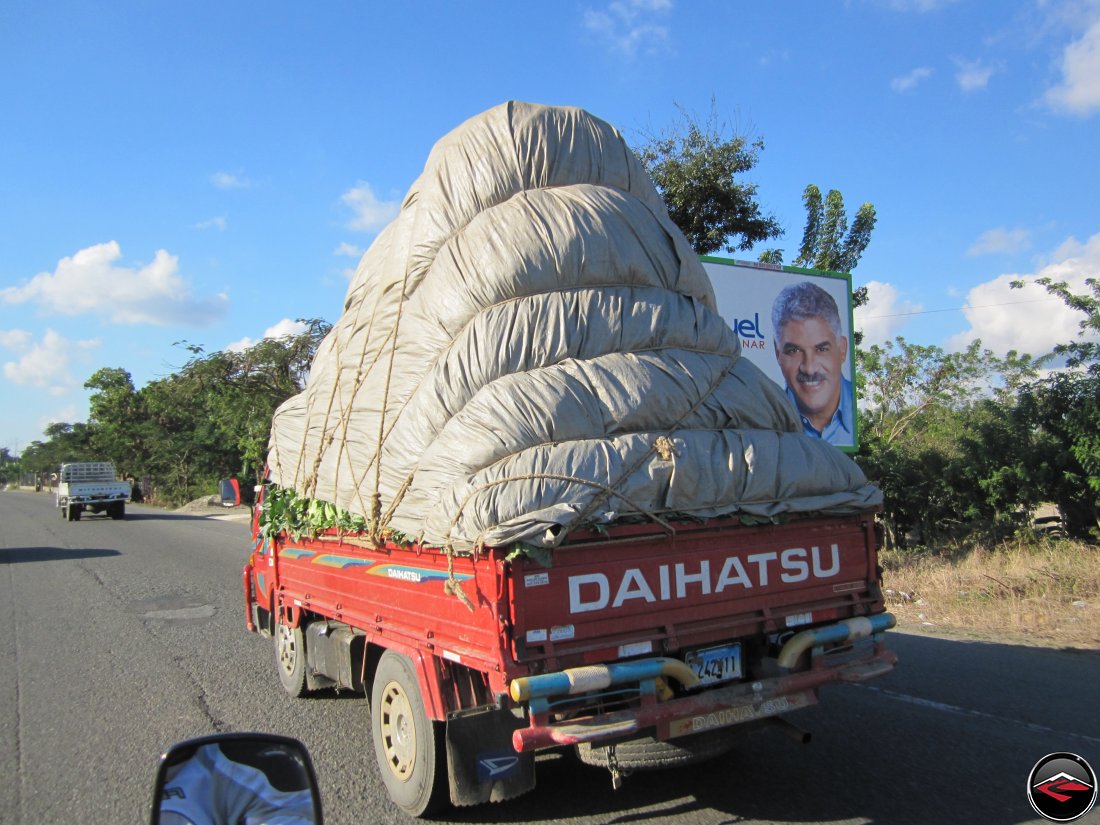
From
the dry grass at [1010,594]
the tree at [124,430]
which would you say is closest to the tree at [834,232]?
the dry grass at [1010,594]

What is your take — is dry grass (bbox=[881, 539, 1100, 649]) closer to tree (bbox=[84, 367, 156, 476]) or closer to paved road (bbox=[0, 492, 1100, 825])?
paved road (bbox=[0, 492, 1100, 825])

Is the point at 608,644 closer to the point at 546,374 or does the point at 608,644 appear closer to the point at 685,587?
the point at 685,587

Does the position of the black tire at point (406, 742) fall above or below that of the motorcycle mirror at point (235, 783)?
below

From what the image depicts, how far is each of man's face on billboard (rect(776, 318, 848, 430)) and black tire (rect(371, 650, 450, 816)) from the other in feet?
35.3

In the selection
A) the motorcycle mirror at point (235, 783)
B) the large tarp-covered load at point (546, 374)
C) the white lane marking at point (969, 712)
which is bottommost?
the white lane marking at point (969, 712)

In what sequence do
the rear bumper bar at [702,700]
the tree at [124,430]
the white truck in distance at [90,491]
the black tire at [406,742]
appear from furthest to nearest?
the tree at [124,430], the white truck in distance at [90,491], the black tire at [406,742], the rear bumper bar at [702,700]

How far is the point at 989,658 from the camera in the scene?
7.08m

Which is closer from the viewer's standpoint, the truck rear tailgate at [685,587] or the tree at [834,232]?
the truck rear tailgate at [685,587]

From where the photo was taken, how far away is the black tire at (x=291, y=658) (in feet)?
20.5

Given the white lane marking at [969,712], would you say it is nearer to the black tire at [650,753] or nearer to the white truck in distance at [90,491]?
the black tire at [650,753]

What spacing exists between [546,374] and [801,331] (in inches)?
429

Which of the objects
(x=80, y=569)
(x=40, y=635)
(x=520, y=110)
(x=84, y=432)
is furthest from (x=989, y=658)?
(x=84, y=432)

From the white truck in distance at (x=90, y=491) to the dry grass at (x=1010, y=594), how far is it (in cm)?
2836

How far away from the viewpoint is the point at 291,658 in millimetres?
6520
